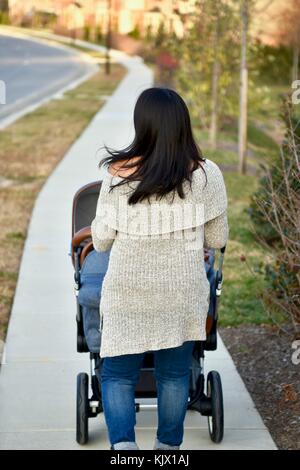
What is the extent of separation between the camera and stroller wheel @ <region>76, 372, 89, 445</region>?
16.1ft

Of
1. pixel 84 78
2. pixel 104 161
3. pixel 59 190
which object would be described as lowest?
pixel 84 78

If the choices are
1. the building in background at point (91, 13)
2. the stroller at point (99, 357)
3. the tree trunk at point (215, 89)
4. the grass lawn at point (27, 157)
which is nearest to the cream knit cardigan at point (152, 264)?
the stroller at point (99, 357)

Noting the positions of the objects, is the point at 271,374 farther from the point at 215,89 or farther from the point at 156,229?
the point at 215,89

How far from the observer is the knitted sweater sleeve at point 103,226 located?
4.15 m

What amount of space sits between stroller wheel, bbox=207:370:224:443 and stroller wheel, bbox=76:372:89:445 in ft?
1.88

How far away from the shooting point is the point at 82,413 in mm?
4926

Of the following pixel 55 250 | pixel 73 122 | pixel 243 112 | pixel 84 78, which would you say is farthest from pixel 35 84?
pixel 55 250

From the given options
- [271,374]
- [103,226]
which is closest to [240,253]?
[271,374]

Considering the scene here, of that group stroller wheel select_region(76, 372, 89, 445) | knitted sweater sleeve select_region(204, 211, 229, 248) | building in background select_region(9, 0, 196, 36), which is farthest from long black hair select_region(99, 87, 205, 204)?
building in background select_region(9, 0, 196, 36)

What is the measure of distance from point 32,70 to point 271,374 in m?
33.6

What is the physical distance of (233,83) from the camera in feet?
63.1

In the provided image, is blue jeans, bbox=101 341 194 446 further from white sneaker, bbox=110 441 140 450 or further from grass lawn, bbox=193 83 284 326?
grass lawn, bbox=193 83 284 326
